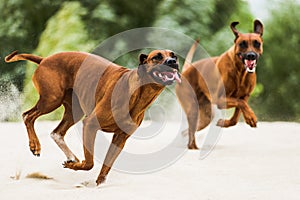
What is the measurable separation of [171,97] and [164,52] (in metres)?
6.67

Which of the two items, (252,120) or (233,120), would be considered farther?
(233,120)

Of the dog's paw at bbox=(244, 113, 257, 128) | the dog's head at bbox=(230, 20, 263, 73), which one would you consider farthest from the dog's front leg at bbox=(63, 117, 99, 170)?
the dog's head at bbox=(230, 20, 263, 73)

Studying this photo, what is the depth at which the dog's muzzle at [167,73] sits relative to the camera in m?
2.85

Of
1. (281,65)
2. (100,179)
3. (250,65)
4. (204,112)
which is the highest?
(100,179)

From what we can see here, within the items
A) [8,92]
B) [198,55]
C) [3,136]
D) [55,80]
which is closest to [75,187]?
[55,80]

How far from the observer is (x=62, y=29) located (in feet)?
33.8

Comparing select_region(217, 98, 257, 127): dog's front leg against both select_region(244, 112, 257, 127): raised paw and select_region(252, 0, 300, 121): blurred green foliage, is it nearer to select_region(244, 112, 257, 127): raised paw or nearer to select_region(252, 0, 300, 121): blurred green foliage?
select_region(244, 112, 257, 127): raised paw

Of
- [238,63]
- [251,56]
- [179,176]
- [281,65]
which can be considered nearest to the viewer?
[179,176]

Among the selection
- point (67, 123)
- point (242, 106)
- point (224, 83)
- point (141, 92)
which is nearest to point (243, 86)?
point (224, 83)

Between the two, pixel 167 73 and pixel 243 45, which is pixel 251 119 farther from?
pixel 167 73

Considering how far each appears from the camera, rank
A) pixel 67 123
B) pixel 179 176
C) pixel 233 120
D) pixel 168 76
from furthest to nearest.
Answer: pixel 233 120
pixel 179 176
pixel 67 123
pixel 168 76

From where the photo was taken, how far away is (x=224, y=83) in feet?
16.0

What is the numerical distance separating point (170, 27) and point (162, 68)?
7649 mm

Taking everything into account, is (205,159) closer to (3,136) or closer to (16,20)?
(3,136)
